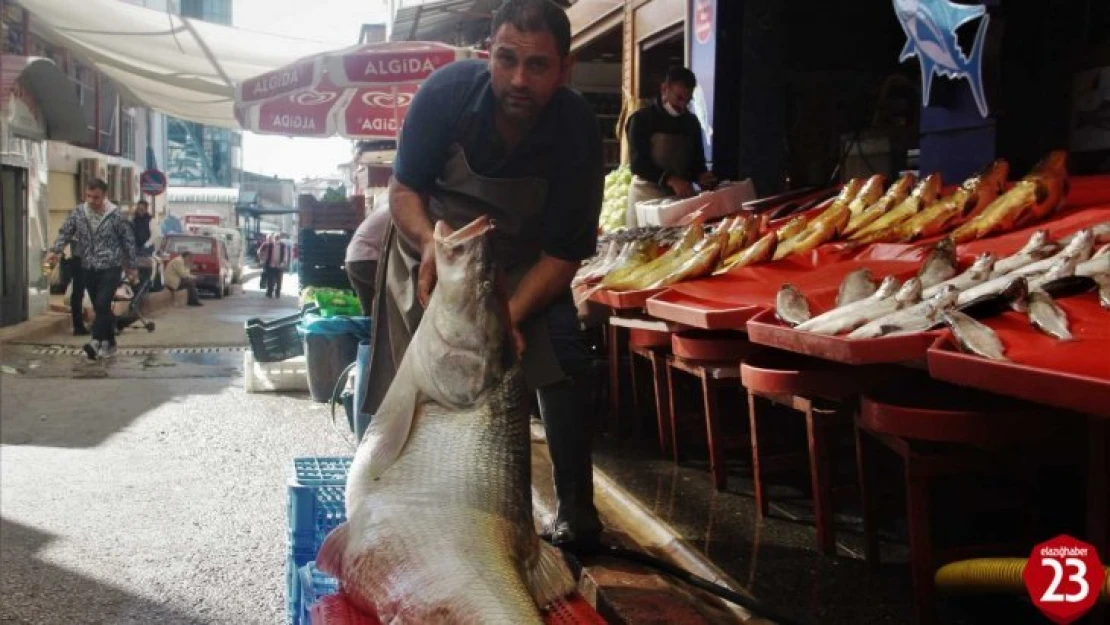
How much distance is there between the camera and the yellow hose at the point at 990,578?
230 cm

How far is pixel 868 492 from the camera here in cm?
435

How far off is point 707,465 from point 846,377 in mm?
2807

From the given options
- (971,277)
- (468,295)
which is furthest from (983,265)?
(468,295)

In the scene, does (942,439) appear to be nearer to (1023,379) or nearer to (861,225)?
(1023,379)

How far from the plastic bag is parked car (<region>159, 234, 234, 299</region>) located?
73.3 ft

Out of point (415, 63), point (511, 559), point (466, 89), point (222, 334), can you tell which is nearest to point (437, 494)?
point (511, 559)

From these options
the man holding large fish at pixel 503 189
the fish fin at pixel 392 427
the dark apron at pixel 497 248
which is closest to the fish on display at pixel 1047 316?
the man holding large fish at pixel 503 189

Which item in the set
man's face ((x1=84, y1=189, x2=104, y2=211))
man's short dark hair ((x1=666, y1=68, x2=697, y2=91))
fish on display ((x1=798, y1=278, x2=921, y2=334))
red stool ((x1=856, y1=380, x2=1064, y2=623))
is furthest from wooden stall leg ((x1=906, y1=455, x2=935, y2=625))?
man's face ((x1=84, y1=189, x2=104, y2=211))

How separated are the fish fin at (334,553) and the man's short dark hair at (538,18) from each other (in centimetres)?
164

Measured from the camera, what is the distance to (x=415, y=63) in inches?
476

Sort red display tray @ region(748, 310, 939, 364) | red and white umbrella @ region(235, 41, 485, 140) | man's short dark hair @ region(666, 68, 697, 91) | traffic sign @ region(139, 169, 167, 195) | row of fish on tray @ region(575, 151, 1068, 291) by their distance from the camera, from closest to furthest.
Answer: red display tray @ region(748, 310, 939, 364) → row of fish on tray @ region(575, 151, 1068, 291) → man's short dark hair @ region(666, 68, 697, 91) → red and white umbrella @ region(235, 41, 485, 140) → traffic sign @ region(139, 169, 167, 195)

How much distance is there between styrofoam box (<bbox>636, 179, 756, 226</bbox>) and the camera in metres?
7.19

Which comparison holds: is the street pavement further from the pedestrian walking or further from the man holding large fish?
the man holding large fish

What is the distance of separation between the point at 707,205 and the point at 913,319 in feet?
13.1
